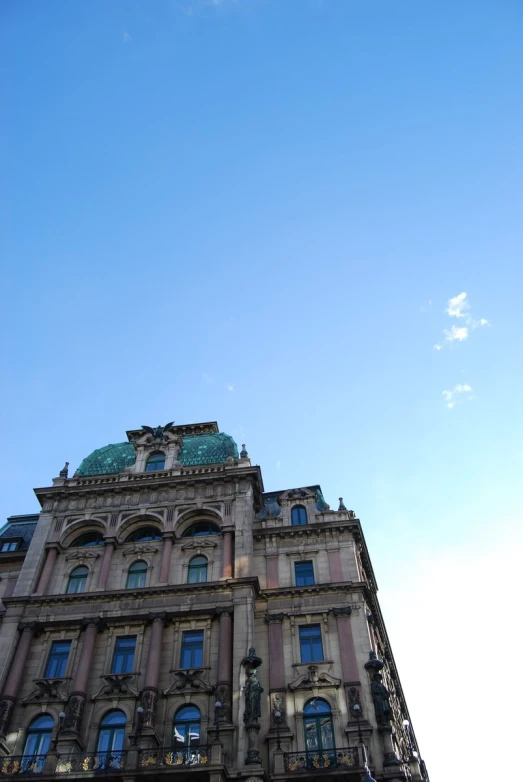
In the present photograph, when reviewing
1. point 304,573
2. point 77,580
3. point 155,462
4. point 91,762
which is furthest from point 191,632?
point 155,462

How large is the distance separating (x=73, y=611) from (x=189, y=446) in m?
15.2

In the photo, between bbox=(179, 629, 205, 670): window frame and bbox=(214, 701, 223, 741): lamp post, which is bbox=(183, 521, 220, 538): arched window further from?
bbox=(214, 701, 223, 741): lamp post

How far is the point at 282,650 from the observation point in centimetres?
3816

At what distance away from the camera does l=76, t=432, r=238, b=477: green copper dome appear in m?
49.8

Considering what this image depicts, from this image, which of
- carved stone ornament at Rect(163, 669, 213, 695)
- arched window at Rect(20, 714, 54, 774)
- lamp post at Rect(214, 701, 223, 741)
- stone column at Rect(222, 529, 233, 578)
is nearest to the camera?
arched window at Rect(20, 714, 54, 774)

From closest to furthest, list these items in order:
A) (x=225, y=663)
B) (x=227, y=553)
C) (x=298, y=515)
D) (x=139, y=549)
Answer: (x=225, y=663)
(x=227, y=553)
(x=139, y=549)
(x=298, y=515)

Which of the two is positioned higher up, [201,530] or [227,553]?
[201,530]

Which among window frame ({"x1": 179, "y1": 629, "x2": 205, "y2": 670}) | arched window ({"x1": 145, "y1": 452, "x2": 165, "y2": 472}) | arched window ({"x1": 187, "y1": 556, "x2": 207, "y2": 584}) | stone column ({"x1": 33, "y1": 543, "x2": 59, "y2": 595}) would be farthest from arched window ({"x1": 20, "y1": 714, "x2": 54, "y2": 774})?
arched window ({"x1": 145, "y1": 452, "x2": 165, "y2": 472})

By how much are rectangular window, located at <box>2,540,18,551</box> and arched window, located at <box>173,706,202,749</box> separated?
18.4 meters

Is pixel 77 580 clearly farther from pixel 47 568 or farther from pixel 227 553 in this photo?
pixel 227 553

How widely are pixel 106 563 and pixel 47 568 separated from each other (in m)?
3.81

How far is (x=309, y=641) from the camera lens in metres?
38.6

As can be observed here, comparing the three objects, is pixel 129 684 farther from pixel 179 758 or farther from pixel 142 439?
pixel 142 439

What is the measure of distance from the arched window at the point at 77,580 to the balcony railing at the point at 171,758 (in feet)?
41.2
